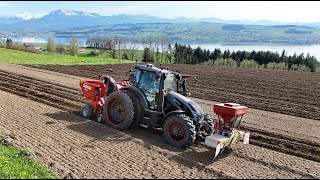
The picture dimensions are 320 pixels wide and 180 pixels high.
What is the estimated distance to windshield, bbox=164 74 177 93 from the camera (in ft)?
35.3

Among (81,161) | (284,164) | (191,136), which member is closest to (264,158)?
(284,164)

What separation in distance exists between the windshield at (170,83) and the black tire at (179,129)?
43.5 inches

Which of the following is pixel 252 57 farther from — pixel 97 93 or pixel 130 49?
pixel 97 93

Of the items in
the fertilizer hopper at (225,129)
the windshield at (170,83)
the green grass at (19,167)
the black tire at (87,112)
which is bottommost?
the green grass at (19,167)

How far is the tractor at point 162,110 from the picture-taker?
966 cm

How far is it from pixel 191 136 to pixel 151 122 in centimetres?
178

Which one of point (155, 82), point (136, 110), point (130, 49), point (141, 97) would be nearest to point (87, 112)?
point (136, 110)

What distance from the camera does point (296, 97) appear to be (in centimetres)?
2230

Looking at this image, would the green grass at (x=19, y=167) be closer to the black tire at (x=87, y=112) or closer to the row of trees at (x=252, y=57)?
the black tire at (x=87, y=112)

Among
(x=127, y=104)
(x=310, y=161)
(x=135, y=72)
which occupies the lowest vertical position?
(x=310, y=161)

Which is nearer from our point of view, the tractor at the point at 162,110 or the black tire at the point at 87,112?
the tractor at the point at 162,110

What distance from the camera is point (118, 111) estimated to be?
11.6 m

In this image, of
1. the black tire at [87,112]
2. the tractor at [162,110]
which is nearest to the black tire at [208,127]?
the tractor at [162,110]

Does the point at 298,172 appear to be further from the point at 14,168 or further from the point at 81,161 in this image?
the point at 14,168
